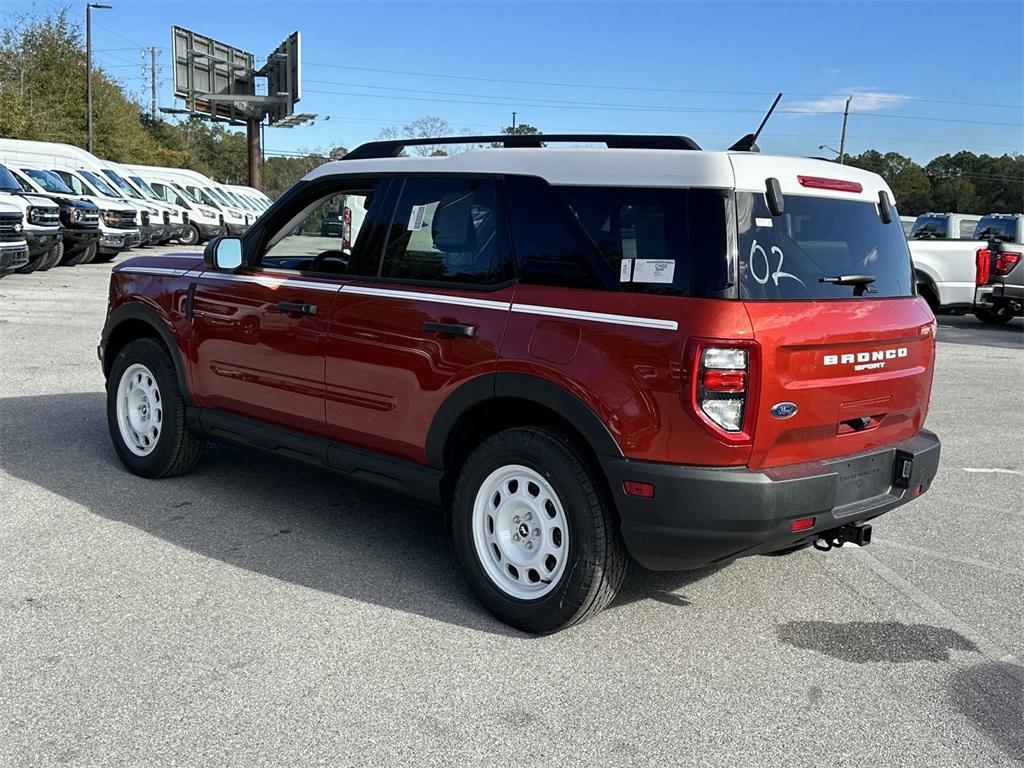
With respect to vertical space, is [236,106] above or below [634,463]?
above

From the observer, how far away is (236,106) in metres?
44.2

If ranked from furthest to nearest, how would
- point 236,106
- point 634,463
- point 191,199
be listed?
point 236,106 < point 191,199 < point 634,463

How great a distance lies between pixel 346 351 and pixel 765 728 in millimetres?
2428

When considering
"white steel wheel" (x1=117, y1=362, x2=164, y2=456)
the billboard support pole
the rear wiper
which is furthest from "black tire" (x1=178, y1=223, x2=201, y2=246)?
the rear wiper

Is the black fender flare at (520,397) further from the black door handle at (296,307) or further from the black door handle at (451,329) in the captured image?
the black door handle at (296,307)

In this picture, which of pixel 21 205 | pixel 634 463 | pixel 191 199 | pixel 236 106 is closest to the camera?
pixel 634 463

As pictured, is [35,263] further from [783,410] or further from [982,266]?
[783,410]

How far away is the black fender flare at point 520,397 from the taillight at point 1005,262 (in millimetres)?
14525

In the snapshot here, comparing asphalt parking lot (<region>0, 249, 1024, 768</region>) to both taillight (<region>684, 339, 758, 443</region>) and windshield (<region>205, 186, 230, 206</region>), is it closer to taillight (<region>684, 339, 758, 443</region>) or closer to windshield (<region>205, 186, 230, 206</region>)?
taillight (<region>684, 339, 758, 443</region>)

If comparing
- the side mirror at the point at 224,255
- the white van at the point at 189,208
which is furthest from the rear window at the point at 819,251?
the white van at the point at 189,208

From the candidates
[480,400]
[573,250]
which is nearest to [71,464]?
[480,400]

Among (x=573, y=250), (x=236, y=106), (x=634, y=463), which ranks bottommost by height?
(x=634, y=463)

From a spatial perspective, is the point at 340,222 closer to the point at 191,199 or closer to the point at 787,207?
the point at 787,207

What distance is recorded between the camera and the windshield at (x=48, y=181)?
2053 centimetres
